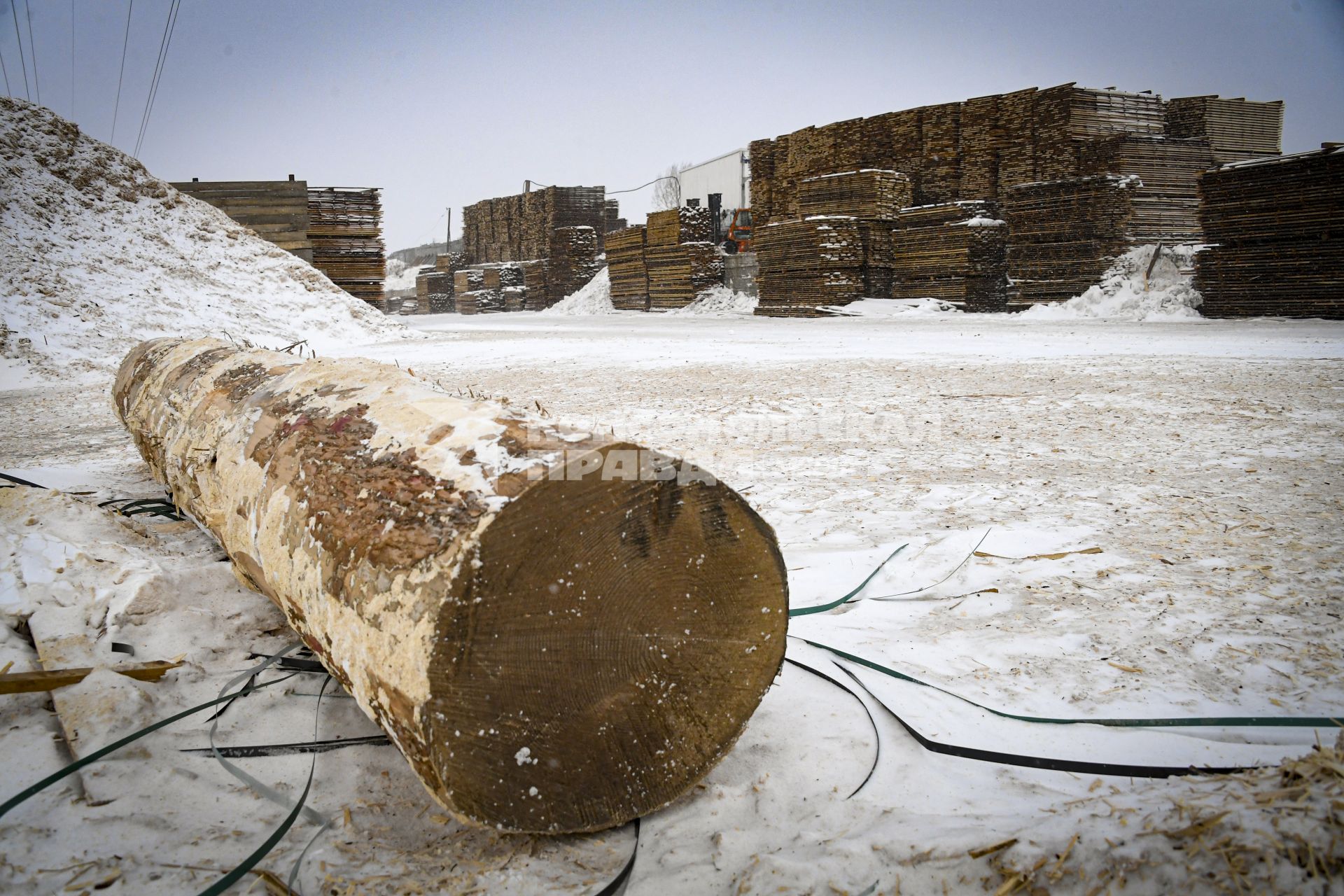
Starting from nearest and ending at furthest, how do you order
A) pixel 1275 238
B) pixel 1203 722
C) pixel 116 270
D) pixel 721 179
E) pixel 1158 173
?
pixel 1203 722
pixel 116 270
pixel 1275 238
pixel 1158 173
pixel 721 179

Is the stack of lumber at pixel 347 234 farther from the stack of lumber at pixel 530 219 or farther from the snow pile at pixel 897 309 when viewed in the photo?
the stack of lumber at pixel 530 219

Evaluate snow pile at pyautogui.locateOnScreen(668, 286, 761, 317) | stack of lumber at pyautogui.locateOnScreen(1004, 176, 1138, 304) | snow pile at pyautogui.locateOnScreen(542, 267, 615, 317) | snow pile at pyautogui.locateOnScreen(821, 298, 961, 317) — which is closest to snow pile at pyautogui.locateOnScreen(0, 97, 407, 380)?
snow pile at pyautogui.locateOnScreen(668, 286, 761, 317)

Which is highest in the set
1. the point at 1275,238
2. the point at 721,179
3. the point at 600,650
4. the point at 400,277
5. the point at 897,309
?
the point at 721,179

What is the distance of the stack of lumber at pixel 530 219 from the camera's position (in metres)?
28.7

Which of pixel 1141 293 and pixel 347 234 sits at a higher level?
pixel 347 234

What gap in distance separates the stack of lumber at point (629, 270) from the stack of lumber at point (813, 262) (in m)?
6.19

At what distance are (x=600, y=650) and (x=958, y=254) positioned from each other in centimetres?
1565

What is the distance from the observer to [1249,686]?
224 centimetres

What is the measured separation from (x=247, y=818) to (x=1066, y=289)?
51.4 feet

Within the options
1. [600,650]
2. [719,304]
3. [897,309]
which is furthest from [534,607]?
[719,304]

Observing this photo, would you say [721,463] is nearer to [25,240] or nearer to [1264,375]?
[1264,375]

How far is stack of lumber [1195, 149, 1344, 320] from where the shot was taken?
37.3ft

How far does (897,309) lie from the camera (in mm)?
15742

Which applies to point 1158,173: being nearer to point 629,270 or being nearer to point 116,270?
point 629,270
